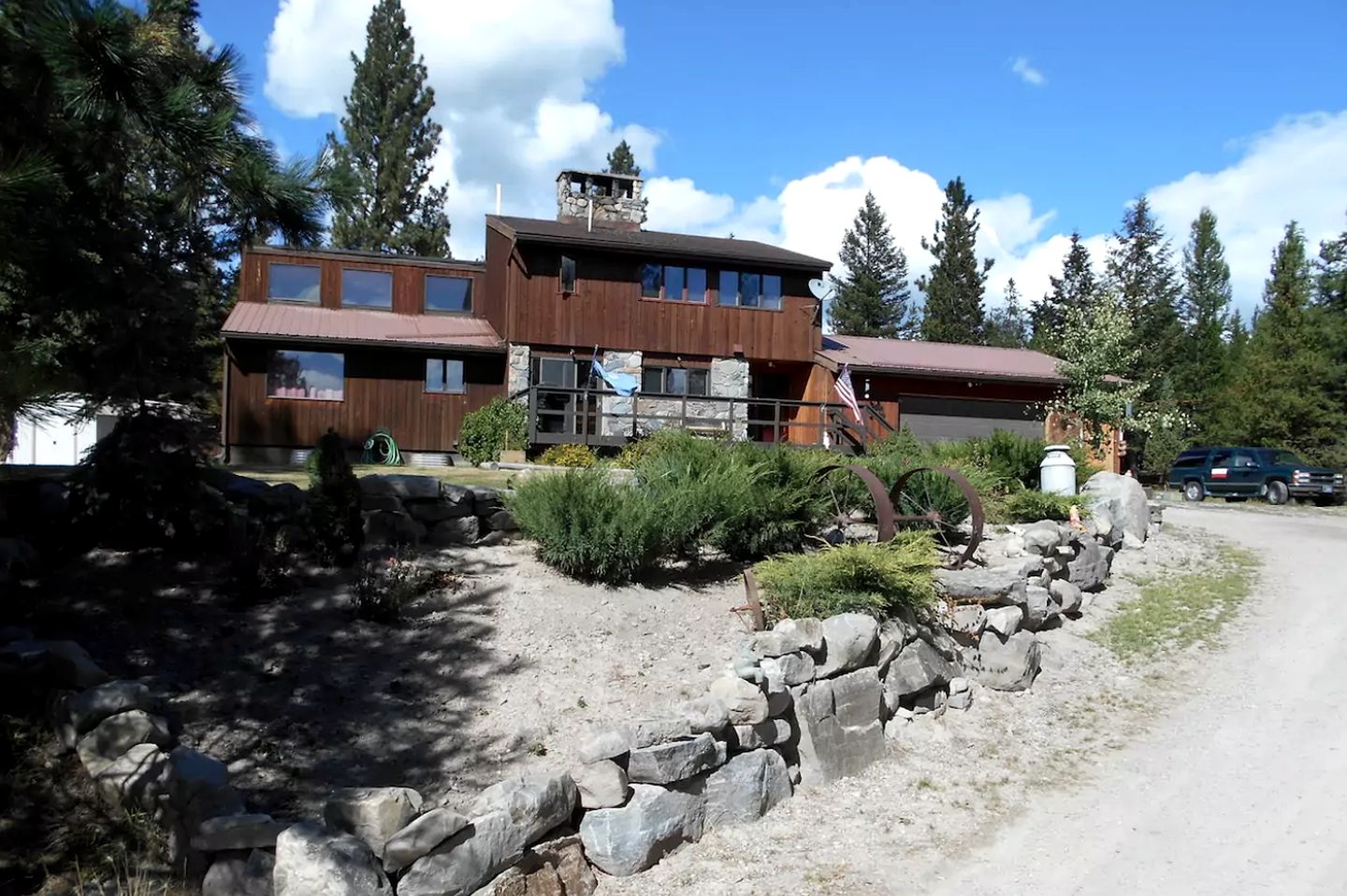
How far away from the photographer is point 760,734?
20.3 ft

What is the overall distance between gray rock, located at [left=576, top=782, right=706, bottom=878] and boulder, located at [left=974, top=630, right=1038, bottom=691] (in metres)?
3.77

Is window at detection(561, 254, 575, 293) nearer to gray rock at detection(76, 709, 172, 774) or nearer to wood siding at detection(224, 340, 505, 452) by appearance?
wood siding at detection(224, 340, 505, 452)

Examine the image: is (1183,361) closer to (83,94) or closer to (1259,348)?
(1259,348)

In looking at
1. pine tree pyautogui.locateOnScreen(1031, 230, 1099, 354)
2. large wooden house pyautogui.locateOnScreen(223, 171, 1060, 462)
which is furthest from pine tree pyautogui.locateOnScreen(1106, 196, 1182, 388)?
large wooden house pyautogui.locateOnScreen(223, 171, 1060, 462)

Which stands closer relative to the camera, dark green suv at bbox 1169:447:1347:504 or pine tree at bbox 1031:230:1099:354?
dark green suv at bbox 1169:447:1347:504

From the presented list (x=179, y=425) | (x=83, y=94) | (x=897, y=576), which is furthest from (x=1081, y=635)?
(x=83, y=94)

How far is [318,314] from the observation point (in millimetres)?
22328

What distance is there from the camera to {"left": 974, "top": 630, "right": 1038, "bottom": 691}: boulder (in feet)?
27.3

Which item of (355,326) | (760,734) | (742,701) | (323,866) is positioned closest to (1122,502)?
(760,734)

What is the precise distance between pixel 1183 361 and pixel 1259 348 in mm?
6009

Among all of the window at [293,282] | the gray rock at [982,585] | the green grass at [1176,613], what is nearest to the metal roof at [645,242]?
the window at [293,282]

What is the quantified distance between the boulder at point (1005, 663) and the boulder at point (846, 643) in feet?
5.73

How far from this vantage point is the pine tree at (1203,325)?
40.8 meters

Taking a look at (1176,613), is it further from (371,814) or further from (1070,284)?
(1070,284)
